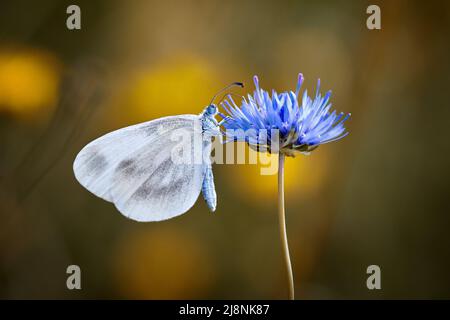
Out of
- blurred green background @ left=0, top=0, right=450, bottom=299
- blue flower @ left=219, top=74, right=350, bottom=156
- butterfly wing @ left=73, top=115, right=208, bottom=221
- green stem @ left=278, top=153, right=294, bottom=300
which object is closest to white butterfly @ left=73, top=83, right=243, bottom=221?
butterfly wing @ left=73, top=115, right=208, bottom=221

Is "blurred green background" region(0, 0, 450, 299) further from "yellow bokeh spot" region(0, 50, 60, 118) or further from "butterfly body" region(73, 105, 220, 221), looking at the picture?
"butterfly body" region(73, 105, 220, 221)

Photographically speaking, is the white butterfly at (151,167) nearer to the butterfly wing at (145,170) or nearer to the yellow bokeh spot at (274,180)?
the butterfly wing at (145,170)

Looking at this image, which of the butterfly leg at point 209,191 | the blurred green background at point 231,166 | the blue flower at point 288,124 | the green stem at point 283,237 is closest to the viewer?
the green stem at point 283,237

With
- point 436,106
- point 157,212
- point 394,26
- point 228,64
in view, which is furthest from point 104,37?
point 436,106

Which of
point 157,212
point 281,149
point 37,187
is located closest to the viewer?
point 281,149

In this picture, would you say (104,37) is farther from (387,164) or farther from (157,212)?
(387,164)

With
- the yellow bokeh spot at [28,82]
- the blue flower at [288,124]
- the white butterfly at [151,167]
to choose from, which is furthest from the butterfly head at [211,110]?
the yellow bokeh spot at [28,82]

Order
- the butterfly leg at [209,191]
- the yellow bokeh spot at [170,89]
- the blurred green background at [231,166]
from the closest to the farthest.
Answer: the butterfly leg at [209,191] → the blurred green background at [231,166] → the yellow bokeh spot at [170,89]

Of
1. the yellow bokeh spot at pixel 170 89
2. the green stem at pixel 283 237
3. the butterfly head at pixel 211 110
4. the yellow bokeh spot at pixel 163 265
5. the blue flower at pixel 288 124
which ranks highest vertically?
the yellow bokeh spot at pixel 170 89
